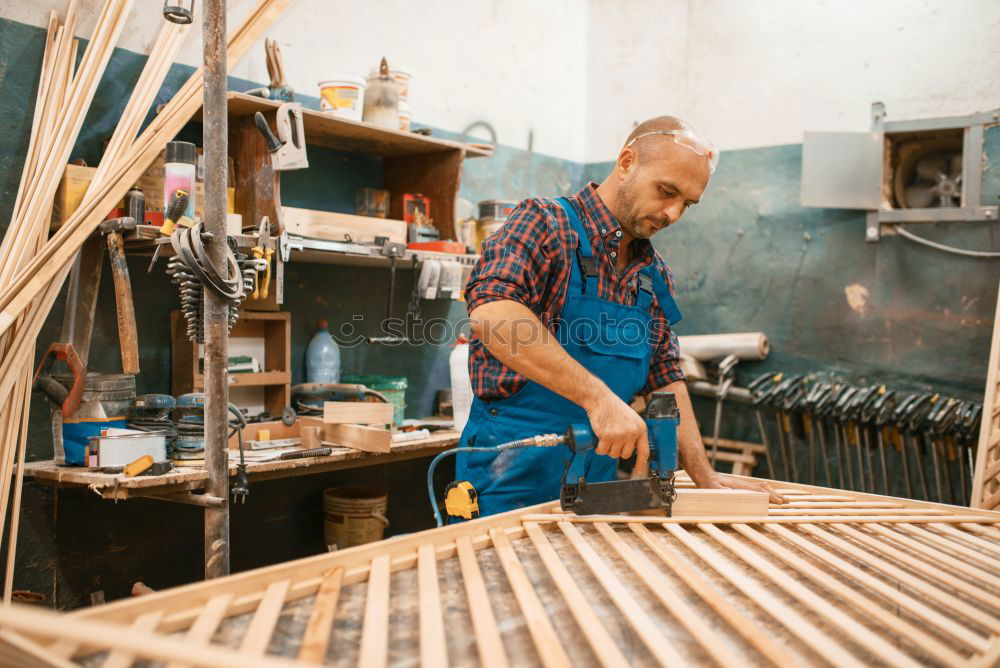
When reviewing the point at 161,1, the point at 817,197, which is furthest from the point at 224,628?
the point at 817,197

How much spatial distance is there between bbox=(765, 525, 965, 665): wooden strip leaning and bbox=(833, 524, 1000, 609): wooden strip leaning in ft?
0.41

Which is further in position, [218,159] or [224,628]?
[218,159]

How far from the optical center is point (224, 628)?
3.80ft

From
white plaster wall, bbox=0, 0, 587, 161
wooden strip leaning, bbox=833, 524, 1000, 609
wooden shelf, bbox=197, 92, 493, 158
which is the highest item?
white plaster wall, bbox=0, 0, 587, 161

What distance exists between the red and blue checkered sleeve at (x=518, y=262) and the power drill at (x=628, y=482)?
43 centimetres

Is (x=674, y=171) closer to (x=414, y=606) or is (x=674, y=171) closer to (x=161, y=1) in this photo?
(x=414, y=606)

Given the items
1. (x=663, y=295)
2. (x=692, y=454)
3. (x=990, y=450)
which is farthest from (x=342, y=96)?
(x=990, y=450)

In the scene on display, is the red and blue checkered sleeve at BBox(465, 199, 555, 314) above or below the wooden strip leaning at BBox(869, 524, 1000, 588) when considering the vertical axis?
above

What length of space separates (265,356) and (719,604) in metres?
2.79

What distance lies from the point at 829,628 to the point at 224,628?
924 millimetres

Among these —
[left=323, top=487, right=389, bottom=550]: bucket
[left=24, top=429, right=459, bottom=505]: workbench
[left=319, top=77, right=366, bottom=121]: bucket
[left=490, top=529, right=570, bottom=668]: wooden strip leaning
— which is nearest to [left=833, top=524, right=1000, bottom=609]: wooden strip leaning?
[left=490, top=529, right=570, bottom=668]: wooden strip leaning

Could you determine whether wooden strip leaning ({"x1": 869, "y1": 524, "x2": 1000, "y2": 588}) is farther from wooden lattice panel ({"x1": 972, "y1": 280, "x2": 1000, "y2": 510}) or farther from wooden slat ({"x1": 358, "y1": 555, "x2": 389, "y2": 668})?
wooden lattice panel ({"x1": 972, "y1": 280, "x2": 1000, "y2": 510})

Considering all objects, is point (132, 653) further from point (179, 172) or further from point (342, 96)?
point (342, 96)

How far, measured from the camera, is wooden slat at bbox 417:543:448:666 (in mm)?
1057
